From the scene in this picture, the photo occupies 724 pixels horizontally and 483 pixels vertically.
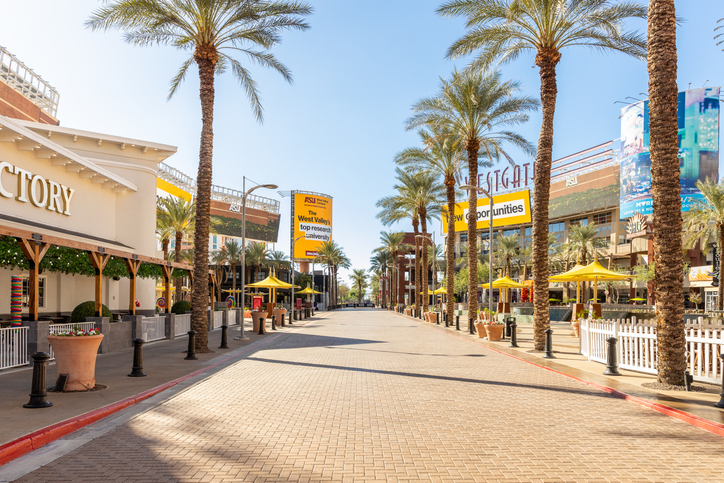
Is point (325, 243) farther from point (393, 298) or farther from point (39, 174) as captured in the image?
Answer: point (39, 174)

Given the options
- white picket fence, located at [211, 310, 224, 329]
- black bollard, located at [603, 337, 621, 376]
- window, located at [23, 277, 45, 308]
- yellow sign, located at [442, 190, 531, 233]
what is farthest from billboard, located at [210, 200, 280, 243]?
black bollard, located at [603, 337, 621, 376]

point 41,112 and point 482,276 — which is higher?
point 41,112

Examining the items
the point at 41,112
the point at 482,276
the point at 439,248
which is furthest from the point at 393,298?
the point at 41,112

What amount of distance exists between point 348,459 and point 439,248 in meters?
103

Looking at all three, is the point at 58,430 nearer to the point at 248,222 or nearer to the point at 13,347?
the point at 13,347

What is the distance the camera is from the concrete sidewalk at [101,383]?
8.10 m

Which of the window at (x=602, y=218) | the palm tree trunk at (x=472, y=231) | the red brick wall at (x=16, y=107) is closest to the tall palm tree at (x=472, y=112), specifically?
the palm tree trunk at (x=472, y=231)

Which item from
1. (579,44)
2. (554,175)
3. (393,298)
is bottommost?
(393,298)

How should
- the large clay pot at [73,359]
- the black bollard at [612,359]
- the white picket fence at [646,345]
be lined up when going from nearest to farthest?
1. the large clay pot at [73,359]
2. the white picket fence at [646,345]
3. the black bollard at [612,359]

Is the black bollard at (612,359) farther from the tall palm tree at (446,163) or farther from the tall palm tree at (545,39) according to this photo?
the tall palm tree at (446,163)

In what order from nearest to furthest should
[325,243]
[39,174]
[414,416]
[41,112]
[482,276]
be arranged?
[414,416]
[39,174]
[41,112]
[482,276]
[325,243]

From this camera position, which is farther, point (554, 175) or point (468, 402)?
point (554, 175)

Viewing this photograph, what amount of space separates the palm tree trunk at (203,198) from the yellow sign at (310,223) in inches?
2929

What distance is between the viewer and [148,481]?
568 centimetres
